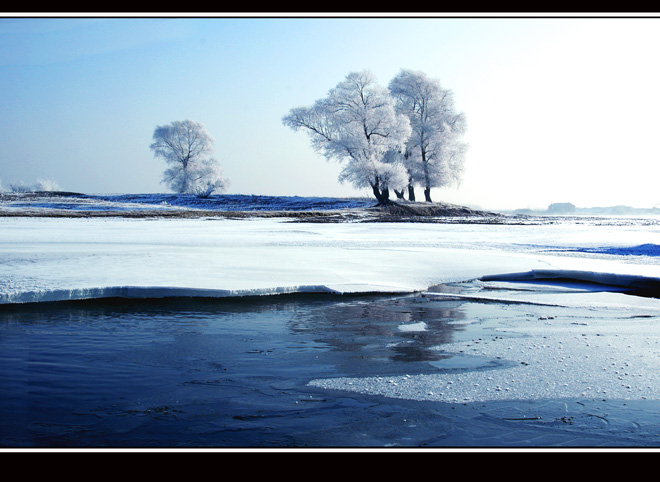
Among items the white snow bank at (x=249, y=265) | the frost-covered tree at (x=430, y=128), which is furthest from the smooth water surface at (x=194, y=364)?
the frost-covered tree at (x=430, y=128)

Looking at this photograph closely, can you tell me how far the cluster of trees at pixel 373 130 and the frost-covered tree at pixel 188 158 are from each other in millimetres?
8138

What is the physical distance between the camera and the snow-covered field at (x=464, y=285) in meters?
3.84

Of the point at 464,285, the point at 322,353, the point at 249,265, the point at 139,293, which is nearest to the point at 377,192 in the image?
the point at 249,265

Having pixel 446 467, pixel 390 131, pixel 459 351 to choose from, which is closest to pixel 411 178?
pixel 390 131

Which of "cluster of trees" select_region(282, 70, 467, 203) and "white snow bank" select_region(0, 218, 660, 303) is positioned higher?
"cluster of trees" select_region(282, 70, 467, 203)

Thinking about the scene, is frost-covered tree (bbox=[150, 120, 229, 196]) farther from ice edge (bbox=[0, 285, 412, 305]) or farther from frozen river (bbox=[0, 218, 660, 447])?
ice edge (bbox=[0, 285, 412, 305])

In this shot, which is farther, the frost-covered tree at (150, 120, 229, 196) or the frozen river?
the frost-covered tree at (150, 120, 229, 196)

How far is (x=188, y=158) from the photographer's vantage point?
38062 millimetres

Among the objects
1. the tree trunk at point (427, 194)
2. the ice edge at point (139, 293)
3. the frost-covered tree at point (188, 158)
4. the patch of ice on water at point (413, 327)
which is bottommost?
the patch of ice on water at point (413, 327)

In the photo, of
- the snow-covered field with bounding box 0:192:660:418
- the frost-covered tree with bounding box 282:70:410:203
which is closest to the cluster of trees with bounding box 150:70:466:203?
the frost-covered tree with bounding box 282:70:410:203

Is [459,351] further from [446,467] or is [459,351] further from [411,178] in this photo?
[411,178]

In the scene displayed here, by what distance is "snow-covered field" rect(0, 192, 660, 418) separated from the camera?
384 cm

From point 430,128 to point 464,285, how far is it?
28.4 meters

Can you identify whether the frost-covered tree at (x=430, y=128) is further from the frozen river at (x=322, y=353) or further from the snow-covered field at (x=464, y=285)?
the frozen river at (x=322, y=353)
